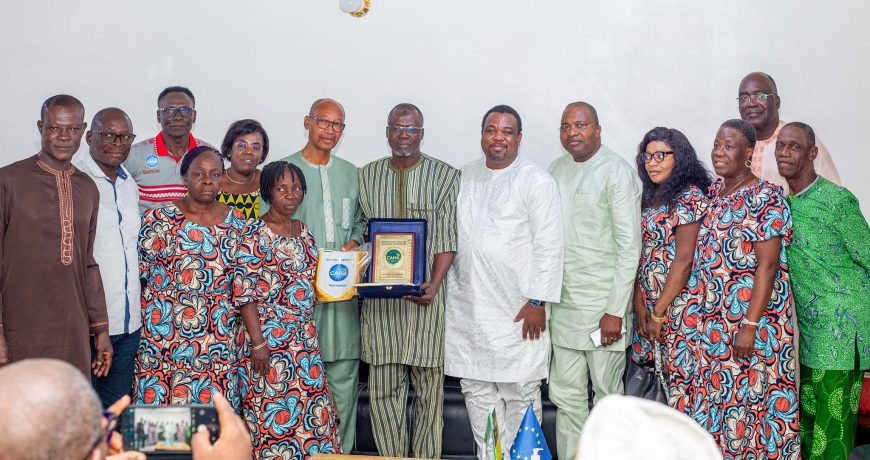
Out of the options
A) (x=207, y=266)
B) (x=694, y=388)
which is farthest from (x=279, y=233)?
(x=694, y=388)

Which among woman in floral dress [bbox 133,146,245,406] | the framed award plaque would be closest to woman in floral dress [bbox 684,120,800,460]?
the framed award plaque

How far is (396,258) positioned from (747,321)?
5.78 feet

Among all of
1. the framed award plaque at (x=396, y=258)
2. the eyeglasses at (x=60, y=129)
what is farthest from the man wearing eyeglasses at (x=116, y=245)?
the framed award plaque at (x=396, y=258)

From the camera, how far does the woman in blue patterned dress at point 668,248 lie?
4203 mm

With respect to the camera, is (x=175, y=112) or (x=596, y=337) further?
(x=175, y=112)

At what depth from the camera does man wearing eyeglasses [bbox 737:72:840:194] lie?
482cm

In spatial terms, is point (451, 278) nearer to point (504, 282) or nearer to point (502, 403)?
point (504, 282)

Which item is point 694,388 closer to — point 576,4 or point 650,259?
point 650,259

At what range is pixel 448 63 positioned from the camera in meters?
5.91

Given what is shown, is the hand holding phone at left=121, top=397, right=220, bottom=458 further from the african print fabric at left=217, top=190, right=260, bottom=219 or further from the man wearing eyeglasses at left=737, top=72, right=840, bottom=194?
the man wearing eyeglasses at left=737, top=72, right=840, bottom=194

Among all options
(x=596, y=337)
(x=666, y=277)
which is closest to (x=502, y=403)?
(x=596, y=337)

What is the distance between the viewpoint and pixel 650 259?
4434 millimetres

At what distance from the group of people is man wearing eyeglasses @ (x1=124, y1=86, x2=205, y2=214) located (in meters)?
0.01

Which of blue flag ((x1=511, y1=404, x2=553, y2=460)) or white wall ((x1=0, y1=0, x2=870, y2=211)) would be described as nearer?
blue flag ((x1=511, y1=404, x2=553, y2=460))
